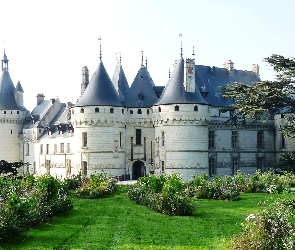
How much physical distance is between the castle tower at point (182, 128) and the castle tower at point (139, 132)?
1324 mm

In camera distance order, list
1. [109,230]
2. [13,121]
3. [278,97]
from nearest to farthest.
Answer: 1. [109,230]
2. [278,97]
3. [13,121]

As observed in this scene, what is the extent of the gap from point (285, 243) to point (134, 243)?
4014 mm

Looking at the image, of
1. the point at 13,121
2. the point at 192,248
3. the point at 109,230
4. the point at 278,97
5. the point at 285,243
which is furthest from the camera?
the point at 13,121

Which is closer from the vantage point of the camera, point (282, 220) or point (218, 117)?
point (282, 220)

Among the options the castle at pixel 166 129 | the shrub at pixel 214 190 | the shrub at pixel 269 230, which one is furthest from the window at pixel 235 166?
the shrub at pixel 269 230

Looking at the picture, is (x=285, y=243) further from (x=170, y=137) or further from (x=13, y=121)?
(x=13, y=121)

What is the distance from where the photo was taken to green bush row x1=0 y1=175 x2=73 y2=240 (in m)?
12.5

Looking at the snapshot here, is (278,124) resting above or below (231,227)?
above

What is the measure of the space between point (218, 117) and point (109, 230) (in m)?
26.2

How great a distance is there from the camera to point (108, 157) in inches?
1352

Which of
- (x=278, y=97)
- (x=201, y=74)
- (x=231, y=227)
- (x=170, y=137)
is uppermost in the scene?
(x=201, y=74)

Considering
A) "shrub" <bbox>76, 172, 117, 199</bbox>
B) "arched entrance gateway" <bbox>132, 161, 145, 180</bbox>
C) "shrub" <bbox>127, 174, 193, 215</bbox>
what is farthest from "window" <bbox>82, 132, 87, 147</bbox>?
"shrub" <bbox>127, 174, 193, 215</bbox>

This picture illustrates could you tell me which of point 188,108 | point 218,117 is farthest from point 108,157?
point 218,117

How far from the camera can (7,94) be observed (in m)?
49.1
